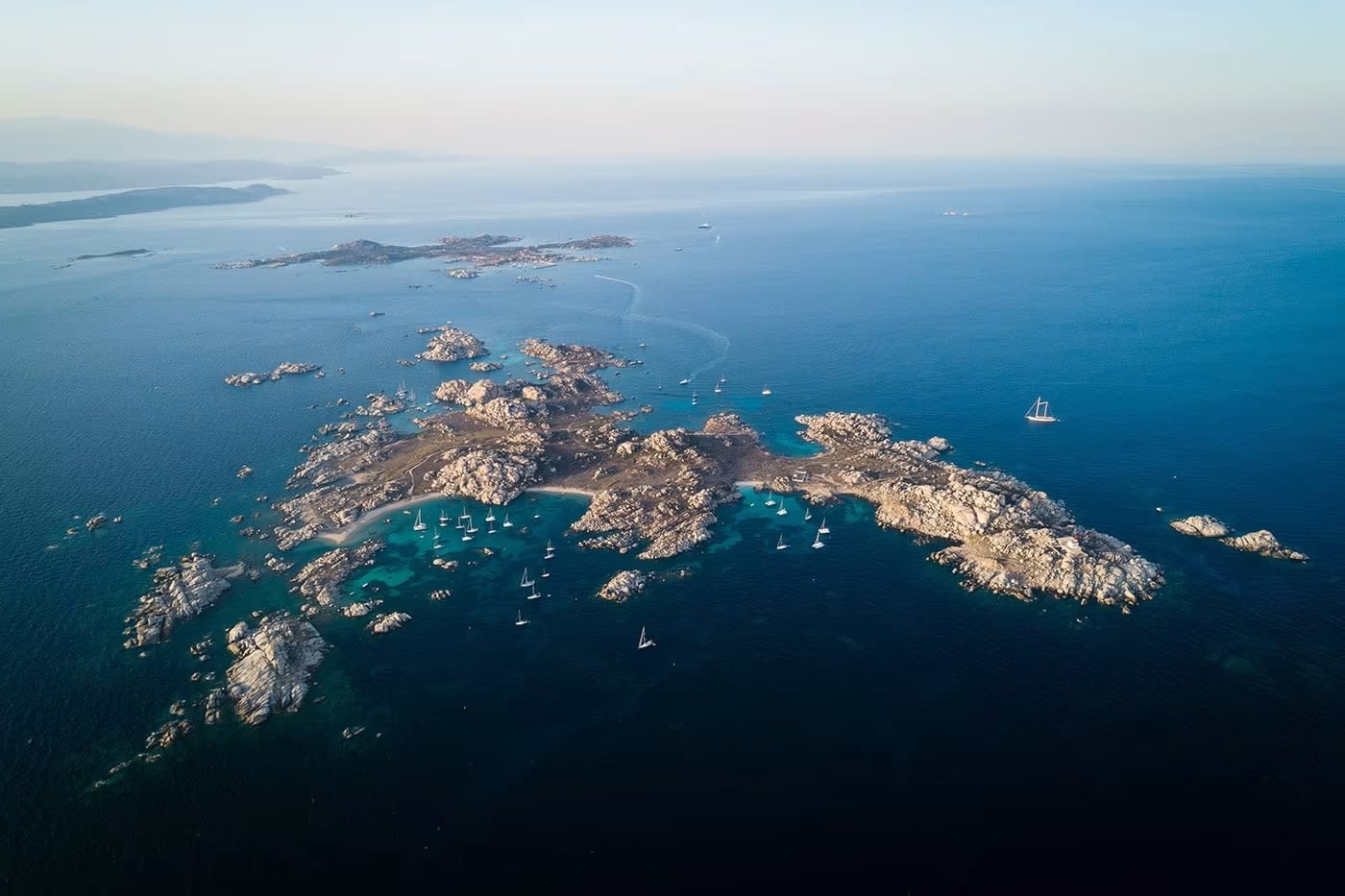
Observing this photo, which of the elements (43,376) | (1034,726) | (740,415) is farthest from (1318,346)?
(43,376)

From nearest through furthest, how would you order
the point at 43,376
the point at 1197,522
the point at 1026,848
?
the point at 1026,848 < the point at 1197,522 < the point at 43,376

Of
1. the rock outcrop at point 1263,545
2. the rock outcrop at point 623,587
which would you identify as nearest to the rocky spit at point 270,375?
the rock outcrop at point 623,587

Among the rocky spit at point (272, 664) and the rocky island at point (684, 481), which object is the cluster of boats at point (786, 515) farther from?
the rocky spit at point (272, 664)

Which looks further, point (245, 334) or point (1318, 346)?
point (245, 334)

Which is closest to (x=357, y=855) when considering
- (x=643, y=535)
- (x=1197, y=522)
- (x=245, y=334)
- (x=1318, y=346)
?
(x=643, y=535)

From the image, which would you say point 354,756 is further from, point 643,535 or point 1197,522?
point 1197,522

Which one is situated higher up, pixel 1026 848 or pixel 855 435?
pixel 855 435

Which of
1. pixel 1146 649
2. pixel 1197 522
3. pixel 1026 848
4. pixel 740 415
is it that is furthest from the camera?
pixel 740 415
